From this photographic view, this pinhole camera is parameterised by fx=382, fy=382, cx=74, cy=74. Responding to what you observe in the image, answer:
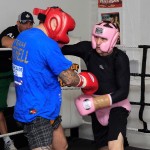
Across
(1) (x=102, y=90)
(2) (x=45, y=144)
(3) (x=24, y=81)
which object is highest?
(3) (x=24, y=81)

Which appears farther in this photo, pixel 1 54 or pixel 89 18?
pixel 89 18

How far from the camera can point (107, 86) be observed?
2.77 meters

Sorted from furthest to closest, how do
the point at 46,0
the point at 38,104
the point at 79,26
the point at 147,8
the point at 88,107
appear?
the point at 79,26, the point at 46,0, the point at 147,8, the point at 88,107, the point at 38,104

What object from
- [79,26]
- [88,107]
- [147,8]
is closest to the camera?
[88,107]

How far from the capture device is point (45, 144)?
2289 mm

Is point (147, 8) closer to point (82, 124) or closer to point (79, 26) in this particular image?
point (79, 26)

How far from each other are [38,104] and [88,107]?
522mm

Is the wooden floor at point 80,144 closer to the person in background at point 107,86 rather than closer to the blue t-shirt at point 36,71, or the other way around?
the person in background at point 107,86

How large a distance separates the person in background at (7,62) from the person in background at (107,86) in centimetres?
103

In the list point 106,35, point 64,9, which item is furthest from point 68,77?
point 64,9

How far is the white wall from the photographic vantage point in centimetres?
395

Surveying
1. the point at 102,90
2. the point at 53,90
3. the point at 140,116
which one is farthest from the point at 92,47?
the point at 140,116

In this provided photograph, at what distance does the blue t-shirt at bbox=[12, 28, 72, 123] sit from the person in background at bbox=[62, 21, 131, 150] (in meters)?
0.47

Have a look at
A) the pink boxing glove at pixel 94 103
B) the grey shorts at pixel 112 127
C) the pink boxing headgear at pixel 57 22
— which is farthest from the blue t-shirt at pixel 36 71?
the grey shorts at pixel 112 127
